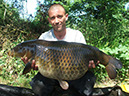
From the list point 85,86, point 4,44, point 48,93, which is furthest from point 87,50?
point 4,44

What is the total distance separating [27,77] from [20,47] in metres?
1.69

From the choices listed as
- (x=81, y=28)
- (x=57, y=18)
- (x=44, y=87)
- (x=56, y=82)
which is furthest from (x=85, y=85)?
(x=81, y=28)

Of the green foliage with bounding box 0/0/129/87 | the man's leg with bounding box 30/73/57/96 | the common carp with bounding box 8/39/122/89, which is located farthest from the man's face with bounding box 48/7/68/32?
the green foliage with bounding box 0/0/129/87

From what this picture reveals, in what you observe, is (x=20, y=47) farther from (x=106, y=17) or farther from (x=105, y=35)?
(x=106, y=17)

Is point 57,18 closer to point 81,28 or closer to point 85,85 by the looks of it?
point 85,85

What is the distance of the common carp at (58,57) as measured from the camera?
4.46ft

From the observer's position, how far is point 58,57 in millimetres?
1367

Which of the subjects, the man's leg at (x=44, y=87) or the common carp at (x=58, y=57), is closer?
the common carp at (x=58, y=57)

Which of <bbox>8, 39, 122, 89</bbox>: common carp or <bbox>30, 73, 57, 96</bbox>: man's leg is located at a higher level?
<bbox>8, 39, 122, 89</bbox>: common carp

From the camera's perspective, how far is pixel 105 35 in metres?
3.38

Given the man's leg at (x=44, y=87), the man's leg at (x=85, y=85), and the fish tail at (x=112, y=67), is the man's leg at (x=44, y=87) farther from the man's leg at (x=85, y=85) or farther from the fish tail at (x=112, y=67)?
the fish tail at (x=112, y=67)

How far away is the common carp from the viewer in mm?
1358

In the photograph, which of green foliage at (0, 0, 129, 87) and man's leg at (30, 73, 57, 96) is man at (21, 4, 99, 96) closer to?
man's leg at (30, 73, 57, 96)

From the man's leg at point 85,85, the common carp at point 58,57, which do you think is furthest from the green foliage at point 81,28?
the common carp at point 58,57
